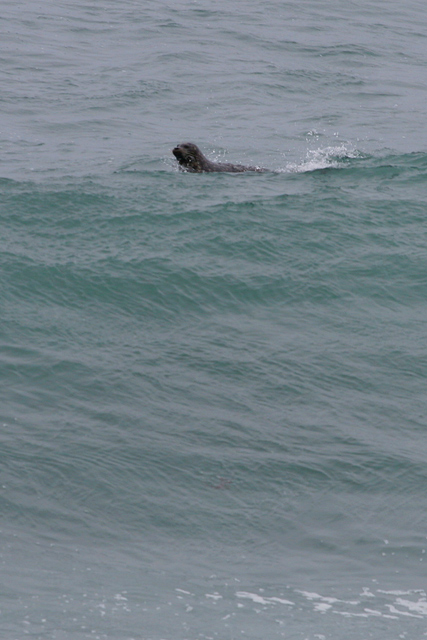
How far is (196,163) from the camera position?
12.8 m

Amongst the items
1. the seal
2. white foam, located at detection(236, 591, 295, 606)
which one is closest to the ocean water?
white foam, located at detection(236, 591, 295, 606)

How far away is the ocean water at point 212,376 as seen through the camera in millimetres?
5664

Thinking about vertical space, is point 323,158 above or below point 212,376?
above

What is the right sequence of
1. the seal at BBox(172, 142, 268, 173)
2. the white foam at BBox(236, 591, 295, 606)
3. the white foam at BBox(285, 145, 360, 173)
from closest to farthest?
the white foam at BBox(236, 591, 295, 606) → the seal at BBox(172, 142, 268, 173) → the white foam at BBox(285, 145, 360, 173)

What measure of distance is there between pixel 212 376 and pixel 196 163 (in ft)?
17.7

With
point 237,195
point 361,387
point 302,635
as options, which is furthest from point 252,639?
point 237,195

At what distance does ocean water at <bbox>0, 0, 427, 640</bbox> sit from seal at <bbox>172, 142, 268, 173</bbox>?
17 centimetres

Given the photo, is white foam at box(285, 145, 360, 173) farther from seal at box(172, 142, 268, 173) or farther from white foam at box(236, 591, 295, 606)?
white foam at box(236, 591, 295, 606)

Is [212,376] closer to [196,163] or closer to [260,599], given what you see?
[260,599]

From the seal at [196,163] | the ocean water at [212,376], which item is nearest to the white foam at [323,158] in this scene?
the ocean water at [212,376]

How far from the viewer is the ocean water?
5.66 meters

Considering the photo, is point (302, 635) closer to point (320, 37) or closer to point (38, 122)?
point (38, 122)

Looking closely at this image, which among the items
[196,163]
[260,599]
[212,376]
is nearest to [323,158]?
[196,163]

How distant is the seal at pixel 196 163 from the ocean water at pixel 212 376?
0.17 m
